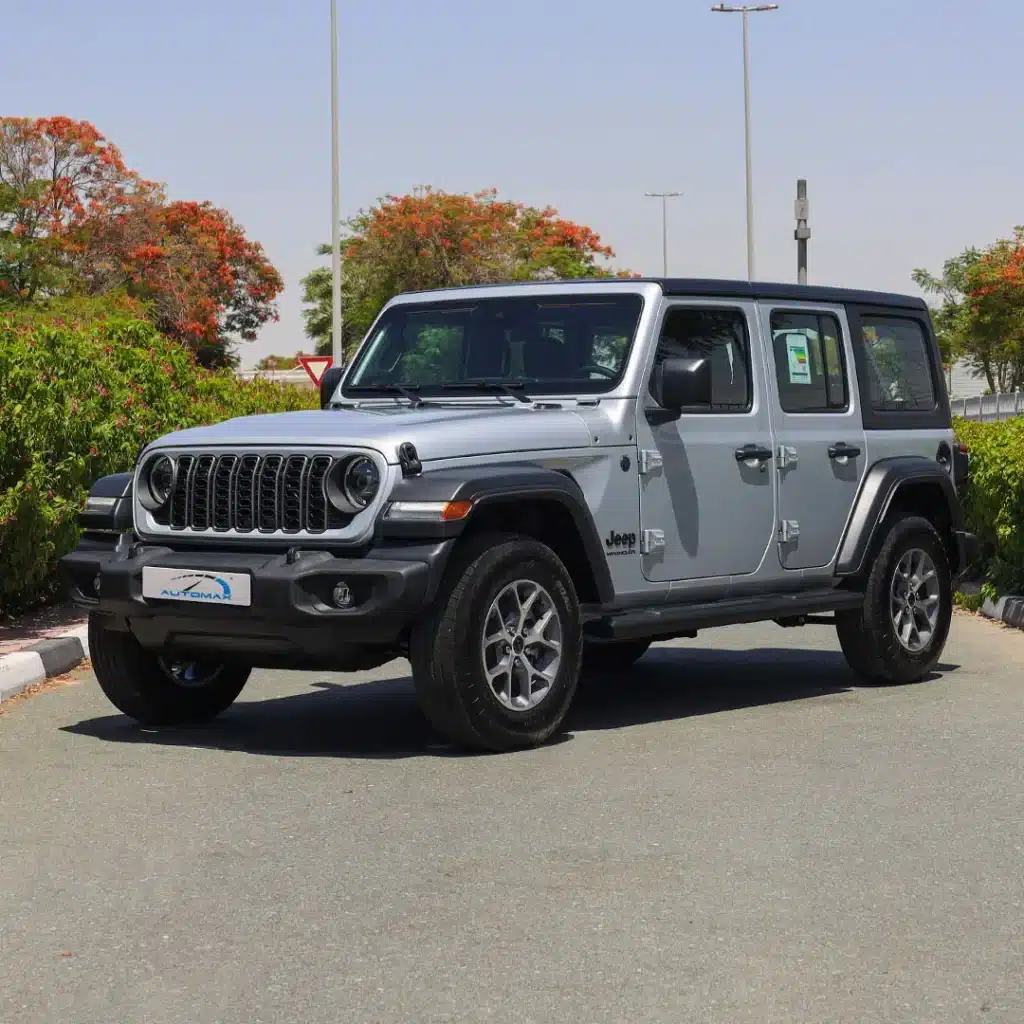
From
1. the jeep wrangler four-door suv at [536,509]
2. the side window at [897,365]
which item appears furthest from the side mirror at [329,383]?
the side window at [897,365]

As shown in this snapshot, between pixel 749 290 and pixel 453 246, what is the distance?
5706cm

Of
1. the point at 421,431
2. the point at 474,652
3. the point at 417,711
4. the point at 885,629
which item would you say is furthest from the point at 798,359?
the point at 474,652

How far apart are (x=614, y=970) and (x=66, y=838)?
95.5 inches

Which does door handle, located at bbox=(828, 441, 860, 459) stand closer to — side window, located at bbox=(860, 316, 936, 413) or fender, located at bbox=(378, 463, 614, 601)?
side window, located at bbox=(860, 316, 936, 413)

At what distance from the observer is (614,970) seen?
197 inches

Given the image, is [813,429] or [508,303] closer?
[508,303]

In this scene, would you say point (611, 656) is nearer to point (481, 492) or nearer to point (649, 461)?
point (649, 461)

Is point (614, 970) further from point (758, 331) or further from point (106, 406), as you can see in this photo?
point (106, 406)

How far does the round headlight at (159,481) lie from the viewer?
8680 millimetres

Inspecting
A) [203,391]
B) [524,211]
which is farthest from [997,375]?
[203,391]

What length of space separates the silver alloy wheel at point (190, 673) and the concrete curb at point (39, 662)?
4.56 feet

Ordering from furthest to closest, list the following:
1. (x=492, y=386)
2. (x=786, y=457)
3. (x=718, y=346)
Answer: (x=786, y=457) → (x=718, y=346) → (x=492, y=386)

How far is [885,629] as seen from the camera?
10.5 m

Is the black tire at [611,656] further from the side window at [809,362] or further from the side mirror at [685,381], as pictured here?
the side mirror at [685,381]
